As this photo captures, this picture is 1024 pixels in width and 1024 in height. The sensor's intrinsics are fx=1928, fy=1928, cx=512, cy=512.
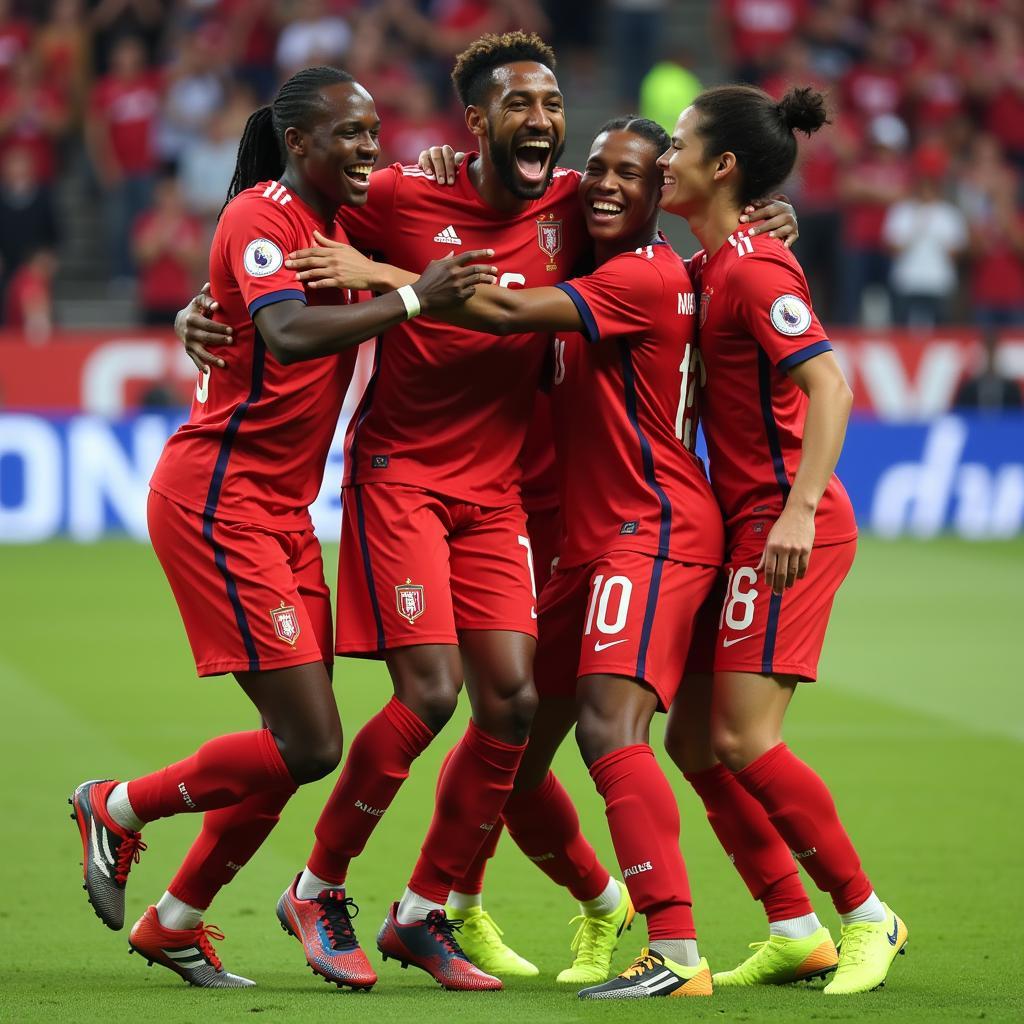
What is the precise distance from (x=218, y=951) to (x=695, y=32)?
17297 millimetres

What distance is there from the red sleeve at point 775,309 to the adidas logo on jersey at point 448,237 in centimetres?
90

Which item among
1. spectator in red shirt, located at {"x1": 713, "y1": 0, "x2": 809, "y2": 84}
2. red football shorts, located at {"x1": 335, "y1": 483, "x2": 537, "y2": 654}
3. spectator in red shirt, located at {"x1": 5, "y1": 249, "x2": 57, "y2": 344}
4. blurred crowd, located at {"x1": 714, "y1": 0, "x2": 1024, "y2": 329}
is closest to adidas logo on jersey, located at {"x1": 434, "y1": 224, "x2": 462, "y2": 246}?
red football shorts, located at {"x1": 335, "y1": 483, "x2": 537, "y2": 654}

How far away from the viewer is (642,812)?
199 inches

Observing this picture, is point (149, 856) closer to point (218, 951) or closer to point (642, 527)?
point (218, 951)

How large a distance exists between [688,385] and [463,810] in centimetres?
135

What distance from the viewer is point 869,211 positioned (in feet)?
61.0

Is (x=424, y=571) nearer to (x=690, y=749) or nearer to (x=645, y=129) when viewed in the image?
(x=690, y=749)

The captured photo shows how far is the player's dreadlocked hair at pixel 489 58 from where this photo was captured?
18.8ft

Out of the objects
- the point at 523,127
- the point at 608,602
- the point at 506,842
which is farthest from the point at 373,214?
the point at 506,842

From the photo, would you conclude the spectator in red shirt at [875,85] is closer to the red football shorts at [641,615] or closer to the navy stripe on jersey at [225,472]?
the red football shorts at [641,615]

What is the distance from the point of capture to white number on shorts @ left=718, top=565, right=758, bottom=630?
5.23 meters

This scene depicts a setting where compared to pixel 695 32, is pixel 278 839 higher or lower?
lower

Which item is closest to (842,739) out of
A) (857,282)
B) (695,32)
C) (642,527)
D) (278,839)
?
(278,839)

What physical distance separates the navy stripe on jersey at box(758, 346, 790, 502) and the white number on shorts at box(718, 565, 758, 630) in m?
0.23
